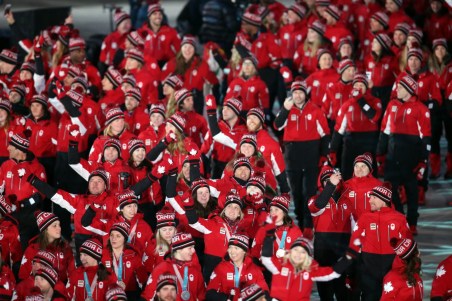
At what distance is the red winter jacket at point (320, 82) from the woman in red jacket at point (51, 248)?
17.1 feet

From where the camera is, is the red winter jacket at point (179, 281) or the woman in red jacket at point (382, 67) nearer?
the red winter jacket at point (179, 281)

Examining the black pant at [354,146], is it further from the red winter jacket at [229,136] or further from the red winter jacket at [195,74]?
the red winter jacket at [195,74]

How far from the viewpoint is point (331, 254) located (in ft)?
45.9

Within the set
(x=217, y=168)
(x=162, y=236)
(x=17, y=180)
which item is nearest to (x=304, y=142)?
(x=217, y=168)

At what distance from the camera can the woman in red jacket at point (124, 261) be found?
43.7ft

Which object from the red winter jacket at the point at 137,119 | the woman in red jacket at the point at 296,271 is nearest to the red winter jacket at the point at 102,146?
the red winter jacket at the point at 137,119

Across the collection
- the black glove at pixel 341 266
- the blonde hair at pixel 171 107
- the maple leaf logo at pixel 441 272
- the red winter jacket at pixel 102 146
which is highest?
the blonde hair at pixel 171 107

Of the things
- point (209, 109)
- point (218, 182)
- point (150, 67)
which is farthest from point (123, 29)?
point (218, 182)

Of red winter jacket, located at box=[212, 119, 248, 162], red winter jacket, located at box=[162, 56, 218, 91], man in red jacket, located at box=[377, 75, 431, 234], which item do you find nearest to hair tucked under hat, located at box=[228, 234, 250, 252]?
red winter jacket, located at box=[212, 119, 248, 162]

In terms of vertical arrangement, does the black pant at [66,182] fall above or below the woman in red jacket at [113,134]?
below

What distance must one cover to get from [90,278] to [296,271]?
2034mm

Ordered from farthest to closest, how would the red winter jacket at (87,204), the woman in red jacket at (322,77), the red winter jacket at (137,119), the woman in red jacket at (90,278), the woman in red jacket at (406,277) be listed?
the woman in red jacket at (322,77) < the red winter jacket at (137,119) < the red winter jacket at (87,204) < the woman in red jacket at (90,278) < the woman in red jacket at (406,277)

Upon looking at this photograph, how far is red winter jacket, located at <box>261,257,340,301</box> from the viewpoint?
1242 cm

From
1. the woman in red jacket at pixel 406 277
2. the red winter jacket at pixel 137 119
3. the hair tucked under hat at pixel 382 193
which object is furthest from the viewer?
the red winter jacket at pixel 137 119
